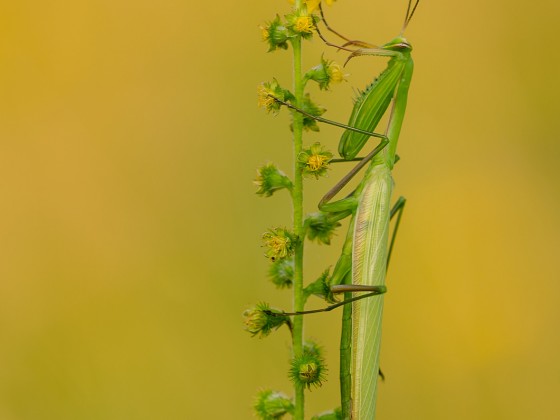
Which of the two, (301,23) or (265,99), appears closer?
(301,23)

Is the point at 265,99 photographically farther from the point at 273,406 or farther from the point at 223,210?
the point at 223,210

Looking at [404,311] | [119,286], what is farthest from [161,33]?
[404,311]

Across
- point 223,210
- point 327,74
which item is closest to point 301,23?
point 327,74

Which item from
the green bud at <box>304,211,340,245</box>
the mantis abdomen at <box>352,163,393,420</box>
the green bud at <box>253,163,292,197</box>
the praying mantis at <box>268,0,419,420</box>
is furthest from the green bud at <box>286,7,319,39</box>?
the mantis abdomen at <box>352,163,393,420</box>

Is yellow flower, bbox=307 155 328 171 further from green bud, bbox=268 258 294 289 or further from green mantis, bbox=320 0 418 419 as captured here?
green mantis, bbox=320 0 418 419

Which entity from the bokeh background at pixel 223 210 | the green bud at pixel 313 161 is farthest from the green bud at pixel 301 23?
the bokeh background at pixel 223 210

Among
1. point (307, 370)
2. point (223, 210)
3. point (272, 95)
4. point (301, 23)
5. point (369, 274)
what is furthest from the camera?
point (223, 210)

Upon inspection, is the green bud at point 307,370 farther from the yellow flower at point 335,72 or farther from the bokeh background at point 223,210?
the bokeh background at point 223,210
